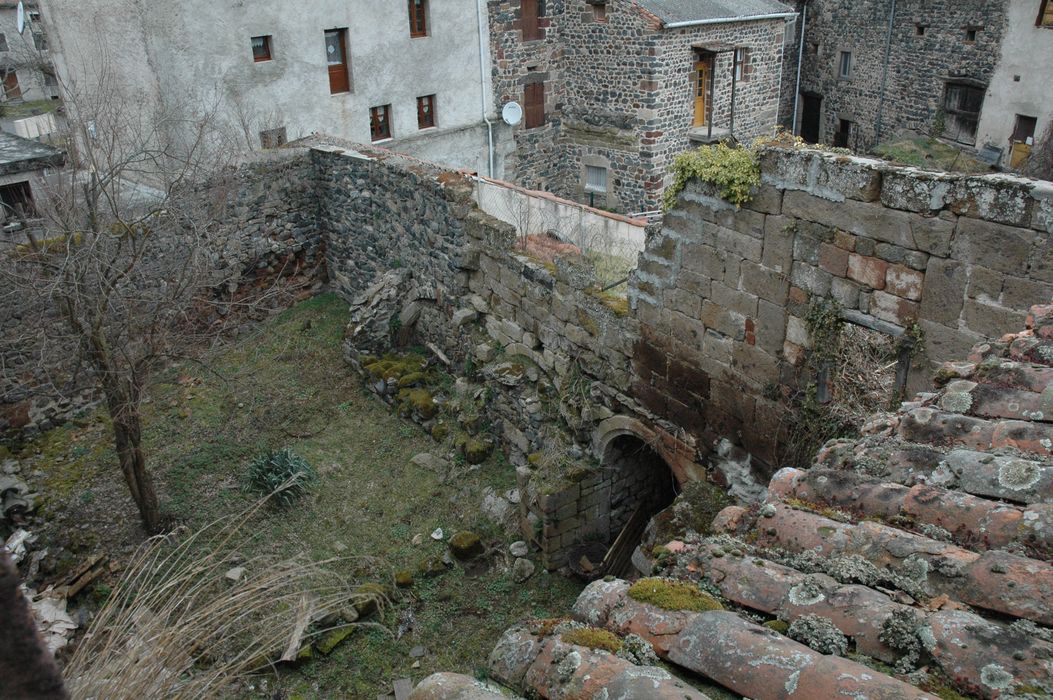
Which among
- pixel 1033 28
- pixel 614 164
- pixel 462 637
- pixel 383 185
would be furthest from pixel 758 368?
pixel 1033 28

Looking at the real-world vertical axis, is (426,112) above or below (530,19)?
below

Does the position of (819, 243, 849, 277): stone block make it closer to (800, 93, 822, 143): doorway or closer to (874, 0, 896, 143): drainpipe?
(874, 0, 896, 143): drainpipe

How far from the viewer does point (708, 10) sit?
687 inches

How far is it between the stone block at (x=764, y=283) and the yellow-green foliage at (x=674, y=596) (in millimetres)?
3331

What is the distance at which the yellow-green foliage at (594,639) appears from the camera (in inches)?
108

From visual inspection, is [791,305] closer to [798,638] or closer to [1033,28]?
[798,638]

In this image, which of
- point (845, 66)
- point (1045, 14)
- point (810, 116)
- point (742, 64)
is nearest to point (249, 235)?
point (742, 64)

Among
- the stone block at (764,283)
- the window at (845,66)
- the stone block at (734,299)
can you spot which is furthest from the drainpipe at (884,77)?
the stone block at (764,283)

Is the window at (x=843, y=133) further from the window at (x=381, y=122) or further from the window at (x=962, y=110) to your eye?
the window at (x=381, y=122)

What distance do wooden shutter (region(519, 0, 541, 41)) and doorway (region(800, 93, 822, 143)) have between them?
34.2 ft

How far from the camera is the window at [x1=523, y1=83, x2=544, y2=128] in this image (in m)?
18.7

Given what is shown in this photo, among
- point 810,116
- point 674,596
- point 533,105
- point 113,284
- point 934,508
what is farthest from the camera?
point 810,116

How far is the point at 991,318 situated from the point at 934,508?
2152mm

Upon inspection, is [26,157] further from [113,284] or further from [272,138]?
[272,138]
